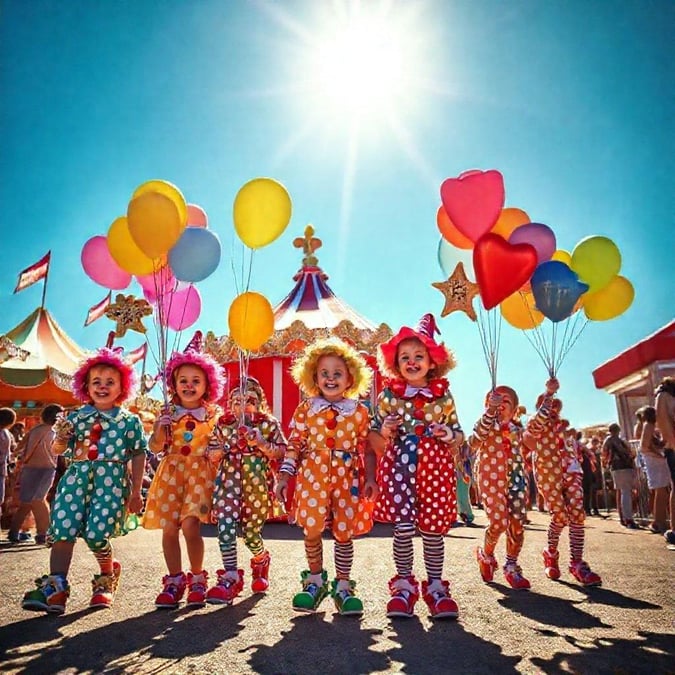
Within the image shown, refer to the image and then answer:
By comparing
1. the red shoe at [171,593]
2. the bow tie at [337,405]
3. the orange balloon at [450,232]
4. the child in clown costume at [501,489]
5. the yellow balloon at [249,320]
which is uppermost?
the orange balloon at [450,232]

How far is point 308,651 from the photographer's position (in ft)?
7.72

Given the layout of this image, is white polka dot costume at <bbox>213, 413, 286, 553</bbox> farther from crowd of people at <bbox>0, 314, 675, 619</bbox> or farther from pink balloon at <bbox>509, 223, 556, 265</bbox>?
pink balloon at <bbox>509, 223, 556, 265</bbox>

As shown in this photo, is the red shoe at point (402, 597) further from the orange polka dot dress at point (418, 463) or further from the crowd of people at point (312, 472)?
the orange polka dot dress at point (418, 463)

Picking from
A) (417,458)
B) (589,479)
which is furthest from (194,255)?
(589,479)

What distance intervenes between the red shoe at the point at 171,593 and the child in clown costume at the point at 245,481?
311mm

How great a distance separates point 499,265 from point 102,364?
2944 mm

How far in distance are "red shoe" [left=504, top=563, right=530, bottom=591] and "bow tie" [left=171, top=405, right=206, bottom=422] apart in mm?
2521

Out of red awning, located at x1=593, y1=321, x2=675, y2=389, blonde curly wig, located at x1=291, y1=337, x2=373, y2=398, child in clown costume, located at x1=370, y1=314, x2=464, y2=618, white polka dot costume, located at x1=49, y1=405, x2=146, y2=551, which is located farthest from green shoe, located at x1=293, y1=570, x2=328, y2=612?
red awning, located at x1=593, y1=321, x2=675, y2=389

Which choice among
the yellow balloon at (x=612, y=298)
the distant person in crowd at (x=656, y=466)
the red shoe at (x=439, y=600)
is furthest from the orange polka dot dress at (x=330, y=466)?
the distant person in crowd at (x=656, y=466)

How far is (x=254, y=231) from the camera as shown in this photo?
4254 millimetres

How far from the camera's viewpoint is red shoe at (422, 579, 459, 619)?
2.88 meters

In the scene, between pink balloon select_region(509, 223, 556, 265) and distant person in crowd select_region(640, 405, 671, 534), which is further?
distant person in crowd select_region(640, 405, 671, 534)

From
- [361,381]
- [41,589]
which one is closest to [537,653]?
[361,381]

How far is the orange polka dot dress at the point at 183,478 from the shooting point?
137 inches
